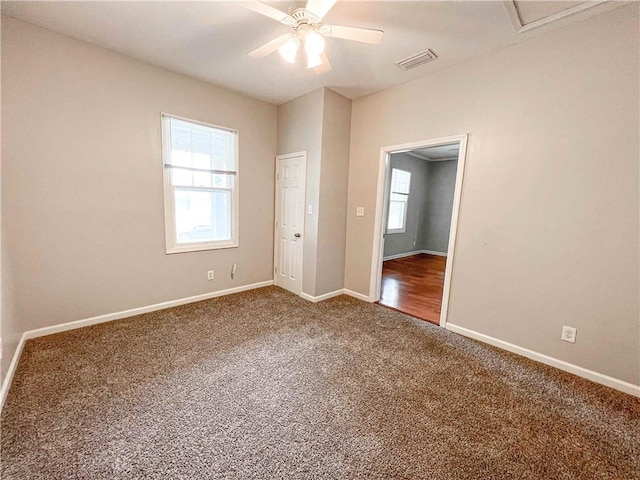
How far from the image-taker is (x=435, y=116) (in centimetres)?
279

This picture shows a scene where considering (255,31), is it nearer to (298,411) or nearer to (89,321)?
(298,411)

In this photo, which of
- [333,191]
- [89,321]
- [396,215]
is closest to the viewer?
[89,321]

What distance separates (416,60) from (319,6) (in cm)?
137

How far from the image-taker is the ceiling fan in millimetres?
1555

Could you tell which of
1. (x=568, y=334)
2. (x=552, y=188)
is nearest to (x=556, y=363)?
(x=568, y=334)

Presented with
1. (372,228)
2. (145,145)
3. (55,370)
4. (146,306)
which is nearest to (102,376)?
(55,370)

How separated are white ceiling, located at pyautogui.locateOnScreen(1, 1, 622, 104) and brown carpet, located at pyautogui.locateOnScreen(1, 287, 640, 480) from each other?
2550 millimetres

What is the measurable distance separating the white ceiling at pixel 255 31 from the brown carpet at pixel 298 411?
255cm

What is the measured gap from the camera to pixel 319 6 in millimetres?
1554

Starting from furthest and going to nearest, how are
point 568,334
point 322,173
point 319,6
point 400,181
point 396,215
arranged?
point 396,215
point 400,181
point 322,173
point 568,334
point 319,6

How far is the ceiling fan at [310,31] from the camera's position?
1.55 metres

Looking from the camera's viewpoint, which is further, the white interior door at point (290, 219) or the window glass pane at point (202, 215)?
the white interior door at point (290, 219)

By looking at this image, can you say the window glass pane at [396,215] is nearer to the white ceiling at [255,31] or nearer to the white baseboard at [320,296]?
the white baseboard at [320,296]

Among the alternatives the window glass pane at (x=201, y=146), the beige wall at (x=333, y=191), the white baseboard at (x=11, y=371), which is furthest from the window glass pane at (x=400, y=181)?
the white baseboard at (x=11, y=371)
